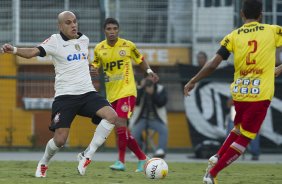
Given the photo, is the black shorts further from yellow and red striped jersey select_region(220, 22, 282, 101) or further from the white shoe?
the white shoe

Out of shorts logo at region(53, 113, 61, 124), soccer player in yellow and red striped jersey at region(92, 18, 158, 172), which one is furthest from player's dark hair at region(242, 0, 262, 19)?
soccer player in yellow and red striped jersey at region(92, 18, 158, 172)

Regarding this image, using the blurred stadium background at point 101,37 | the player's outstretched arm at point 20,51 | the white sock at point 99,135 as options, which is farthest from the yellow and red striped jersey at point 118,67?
the blurred stadium background at point 101,37

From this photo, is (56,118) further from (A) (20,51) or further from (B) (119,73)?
(B) (119,73)

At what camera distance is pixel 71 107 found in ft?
38.2

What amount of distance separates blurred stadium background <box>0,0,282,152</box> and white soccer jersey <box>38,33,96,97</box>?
784 centimetres

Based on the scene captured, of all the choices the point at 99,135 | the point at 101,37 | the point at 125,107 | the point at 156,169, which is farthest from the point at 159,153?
the point at 156,169

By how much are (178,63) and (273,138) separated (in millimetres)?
2578

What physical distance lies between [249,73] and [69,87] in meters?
2.66

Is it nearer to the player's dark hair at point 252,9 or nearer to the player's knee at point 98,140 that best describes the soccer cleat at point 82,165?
the player's knee at point 98,140

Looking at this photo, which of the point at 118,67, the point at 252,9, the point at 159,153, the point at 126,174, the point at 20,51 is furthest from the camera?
the point at 159,153

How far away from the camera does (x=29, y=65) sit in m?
20.4

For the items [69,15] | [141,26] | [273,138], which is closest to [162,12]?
[141,26]

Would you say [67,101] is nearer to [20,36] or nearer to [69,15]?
[69,15]

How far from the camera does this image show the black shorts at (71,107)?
1158cm
